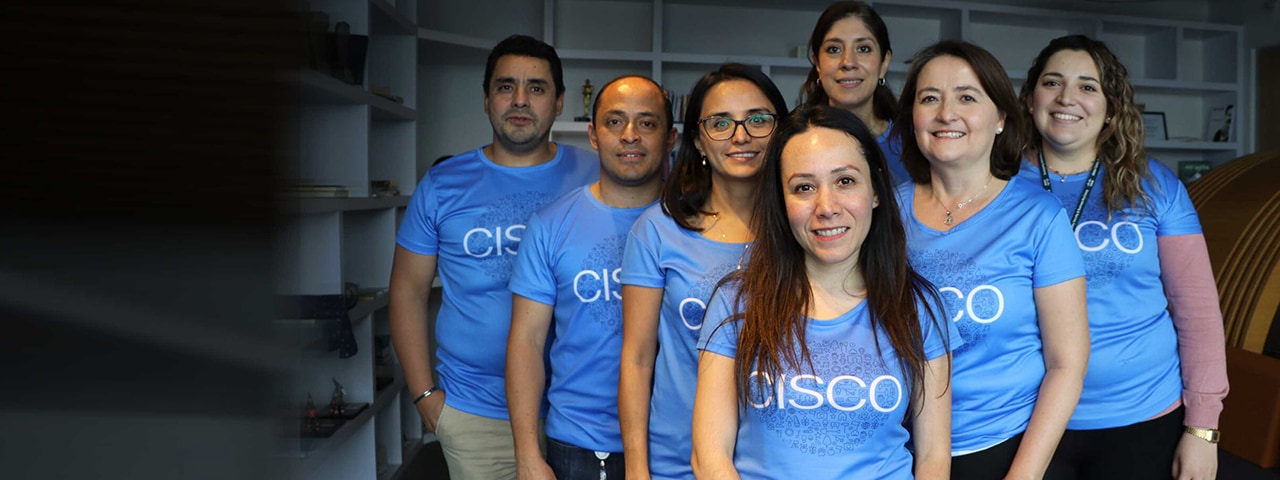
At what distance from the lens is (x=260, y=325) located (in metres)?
0.18

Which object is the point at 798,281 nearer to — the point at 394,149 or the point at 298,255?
the point at 298,255

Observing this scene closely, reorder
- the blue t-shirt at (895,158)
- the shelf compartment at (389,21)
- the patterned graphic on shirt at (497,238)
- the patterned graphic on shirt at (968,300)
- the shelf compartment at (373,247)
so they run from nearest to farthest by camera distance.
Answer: the patterned graphic on shirt at (968,300) < the blue t-shirt at (895,158) < the patterned graphic on shirt at (497,238) < the shelf compartment at (389,21) < the shelf compartment at (373,247)

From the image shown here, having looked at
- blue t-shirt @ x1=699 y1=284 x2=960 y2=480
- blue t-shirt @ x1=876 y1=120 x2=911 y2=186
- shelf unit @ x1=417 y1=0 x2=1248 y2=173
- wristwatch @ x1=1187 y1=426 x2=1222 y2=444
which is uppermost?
shelf unit @ x1=417 y1=0 x2=1248 y2=173

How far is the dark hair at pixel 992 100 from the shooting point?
5.85 feet

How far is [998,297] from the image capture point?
1655 millimetres

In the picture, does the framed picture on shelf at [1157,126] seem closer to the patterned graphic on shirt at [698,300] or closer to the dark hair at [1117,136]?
the dark hair at [1117,136]

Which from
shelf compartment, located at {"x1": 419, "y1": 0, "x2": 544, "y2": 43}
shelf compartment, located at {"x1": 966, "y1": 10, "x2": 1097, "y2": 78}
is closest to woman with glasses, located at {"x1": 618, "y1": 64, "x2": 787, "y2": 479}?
shelf compartment, located at {"x1": 419, "y1": 0, "x2": 544, "y2": 43}

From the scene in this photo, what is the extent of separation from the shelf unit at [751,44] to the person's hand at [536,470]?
2.71 m

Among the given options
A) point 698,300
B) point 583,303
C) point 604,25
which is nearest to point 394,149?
point 604,25

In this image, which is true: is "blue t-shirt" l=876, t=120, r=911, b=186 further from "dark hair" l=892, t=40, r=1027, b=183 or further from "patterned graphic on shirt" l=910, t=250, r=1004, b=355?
"patterned graphic on shirt" l=910, t=250, r=1004, b=355

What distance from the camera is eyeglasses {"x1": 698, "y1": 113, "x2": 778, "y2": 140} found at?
1.83 m

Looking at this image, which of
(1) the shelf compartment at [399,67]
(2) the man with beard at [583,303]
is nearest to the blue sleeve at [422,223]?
(2) the man with beard at [583,303]

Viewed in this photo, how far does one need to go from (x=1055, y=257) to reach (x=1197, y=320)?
0.50 m

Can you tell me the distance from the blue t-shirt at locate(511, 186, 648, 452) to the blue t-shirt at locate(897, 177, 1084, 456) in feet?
2.03
